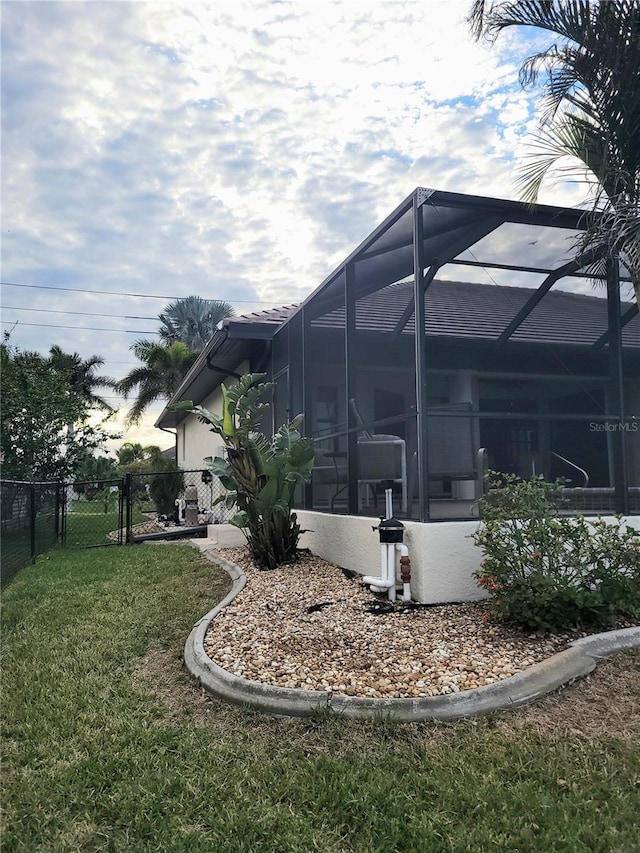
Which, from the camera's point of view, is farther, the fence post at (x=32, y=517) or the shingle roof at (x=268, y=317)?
the shingle roof at (x=268, y=317)

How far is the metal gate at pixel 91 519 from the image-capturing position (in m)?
10.9

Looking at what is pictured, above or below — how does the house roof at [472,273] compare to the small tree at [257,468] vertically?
above

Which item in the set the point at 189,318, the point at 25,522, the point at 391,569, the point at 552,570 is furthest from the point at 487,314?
the point at 189,318

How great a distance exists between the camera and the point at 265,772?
250cm

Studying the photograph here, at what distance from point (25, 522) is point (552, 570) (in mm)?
7277

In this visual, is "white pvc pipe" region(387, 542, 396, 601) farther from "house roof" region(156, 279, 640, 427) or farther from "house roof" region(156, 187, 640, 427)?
"house roof" region(156, 279, 640, 427)

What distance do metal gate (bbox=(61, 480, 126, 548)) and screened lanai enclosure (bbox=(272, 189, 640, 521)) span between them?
4.52m

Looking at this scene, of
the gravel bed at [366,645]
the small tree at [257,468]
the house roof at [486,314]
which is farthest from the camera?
the house roof at [486,314]

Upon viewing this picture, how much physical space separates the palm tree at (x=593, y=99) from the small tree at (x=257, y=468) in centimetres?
339

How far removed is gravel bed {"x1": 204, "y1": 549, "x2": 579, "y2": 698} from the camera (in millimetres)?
3275

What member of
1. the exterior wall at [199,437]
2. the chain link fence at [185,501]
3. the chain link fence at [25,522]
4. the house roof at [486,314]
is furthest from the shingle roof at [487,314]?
the chain link fence at [185,501]

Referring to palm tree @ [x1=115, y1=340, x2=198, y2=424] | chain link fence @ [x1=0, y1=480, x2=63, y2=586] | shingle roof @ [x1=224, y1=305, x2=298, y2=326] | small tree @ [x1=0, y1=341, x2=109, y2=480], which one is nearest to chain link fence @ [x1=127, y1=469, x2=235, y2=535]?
small tree @ [x1=0, y1=341, x2=109, y2=480]

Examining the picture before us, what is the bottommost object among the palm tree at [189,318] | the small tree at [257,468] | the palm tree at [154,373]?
the small tree at [257,468]

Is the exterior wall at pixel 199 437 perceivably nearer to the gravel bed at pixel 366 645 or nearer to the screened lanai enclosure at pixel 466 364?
the screened lanai enclosure at pixel 466 364
